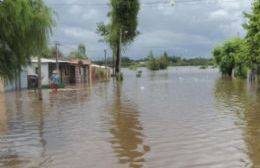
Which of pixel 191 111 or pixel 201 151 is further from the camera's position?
pixel 191 111

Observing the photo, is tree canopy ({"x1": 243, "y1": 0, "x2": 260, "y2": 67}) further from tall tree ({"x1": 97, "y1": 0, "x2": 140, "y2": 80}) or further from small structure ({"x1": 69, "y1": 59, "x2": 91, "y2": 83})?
tall tree ({"x1": 97, "y1": 0, "x2": 140, "y2": 80})

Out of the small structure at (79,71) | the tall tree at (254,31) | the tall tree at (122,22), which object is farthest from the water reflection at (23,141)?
the tall tree at (122,22)

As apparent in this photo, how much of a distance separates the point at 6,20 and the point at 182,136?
17.8 feet

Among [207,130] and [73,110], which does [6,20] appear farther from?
[73,110]

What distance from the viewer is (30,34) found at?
12.6m

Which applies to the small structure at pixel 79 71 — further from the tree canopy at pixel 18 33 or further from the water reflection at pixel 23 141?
the tree canopy at pixel 18 33

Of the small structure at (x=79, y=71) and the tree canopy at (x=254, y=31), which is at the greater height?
the tree canopy at (x=254, y=31)

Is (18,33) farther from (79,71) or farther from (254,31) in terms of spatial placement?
(79,71)

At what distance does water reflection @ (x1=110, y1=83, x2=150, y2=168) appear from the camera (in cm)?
1029

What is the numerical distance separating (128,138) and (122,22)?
49835mm

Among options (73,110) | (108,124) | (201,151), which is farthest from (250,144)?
(73,110)

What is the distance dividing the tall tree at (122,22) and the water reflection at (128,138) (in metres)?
42.2

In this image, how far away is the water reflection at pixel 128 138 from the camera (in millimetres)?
10294

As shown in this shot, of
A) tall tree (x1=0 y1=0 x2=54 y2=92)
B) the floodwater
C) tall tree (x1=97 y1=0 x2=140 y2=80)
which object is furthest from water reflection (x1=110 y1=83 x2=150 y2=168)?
tall tree (x1=97 y1=0 x2=140 y2=80)
